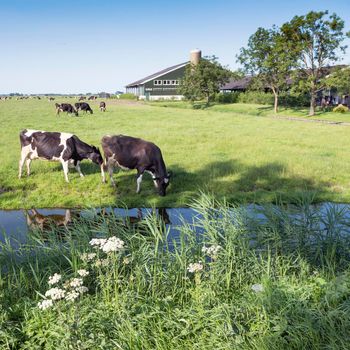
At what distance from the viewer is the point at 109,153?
1069 centimetres

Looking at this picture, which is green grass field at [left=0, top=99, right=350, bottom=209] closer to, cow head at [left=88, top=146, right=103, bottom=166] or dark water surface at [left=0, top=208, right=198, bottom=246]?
dark water surface at [left=0, top=208, right=198, bottom=246]

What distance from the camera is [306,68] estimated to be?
38.2m

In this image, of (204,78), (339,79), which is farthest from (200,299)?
(204,78)

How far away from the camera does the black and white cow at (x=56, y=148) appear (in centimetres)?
1091

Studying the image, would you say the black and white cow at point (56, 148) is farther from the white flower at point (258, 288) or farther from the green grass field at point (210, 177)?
the white flower at point (258, 288)

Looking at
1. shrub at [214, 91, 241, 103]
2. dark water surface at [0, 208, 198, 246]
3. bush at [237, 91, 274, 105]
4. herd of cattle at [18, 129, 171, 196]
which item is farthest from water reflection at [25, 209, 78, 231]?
shrub at [214, 91, 241, 103]

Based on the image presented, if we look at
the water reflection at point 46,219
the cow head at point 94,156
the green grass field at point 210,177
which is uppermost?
the cow head at point 94,156

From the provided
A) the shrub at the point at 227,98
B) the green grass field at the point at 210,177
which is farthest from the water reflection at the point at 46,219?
the shrub at the point at 227,98

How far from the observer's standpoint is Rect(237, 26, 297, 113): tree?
129ft

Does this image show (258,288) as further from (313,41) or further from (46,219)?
(313,41)

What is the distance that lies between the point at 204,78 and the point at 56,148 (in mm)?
42366

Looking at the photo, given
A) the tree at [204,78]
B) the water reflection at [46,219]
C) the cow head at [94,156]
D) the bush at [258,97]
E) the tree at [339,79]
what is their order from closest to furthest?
the water reflection at [46,219] → the cow head at [94,156] → the tree at [339,79] → the tree at [204,78] → the bush at [258,97]

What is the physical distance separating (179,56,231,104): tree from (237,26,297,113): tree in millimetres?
5740

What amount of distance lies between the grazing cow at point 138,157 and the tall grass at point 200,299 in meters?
4.68
